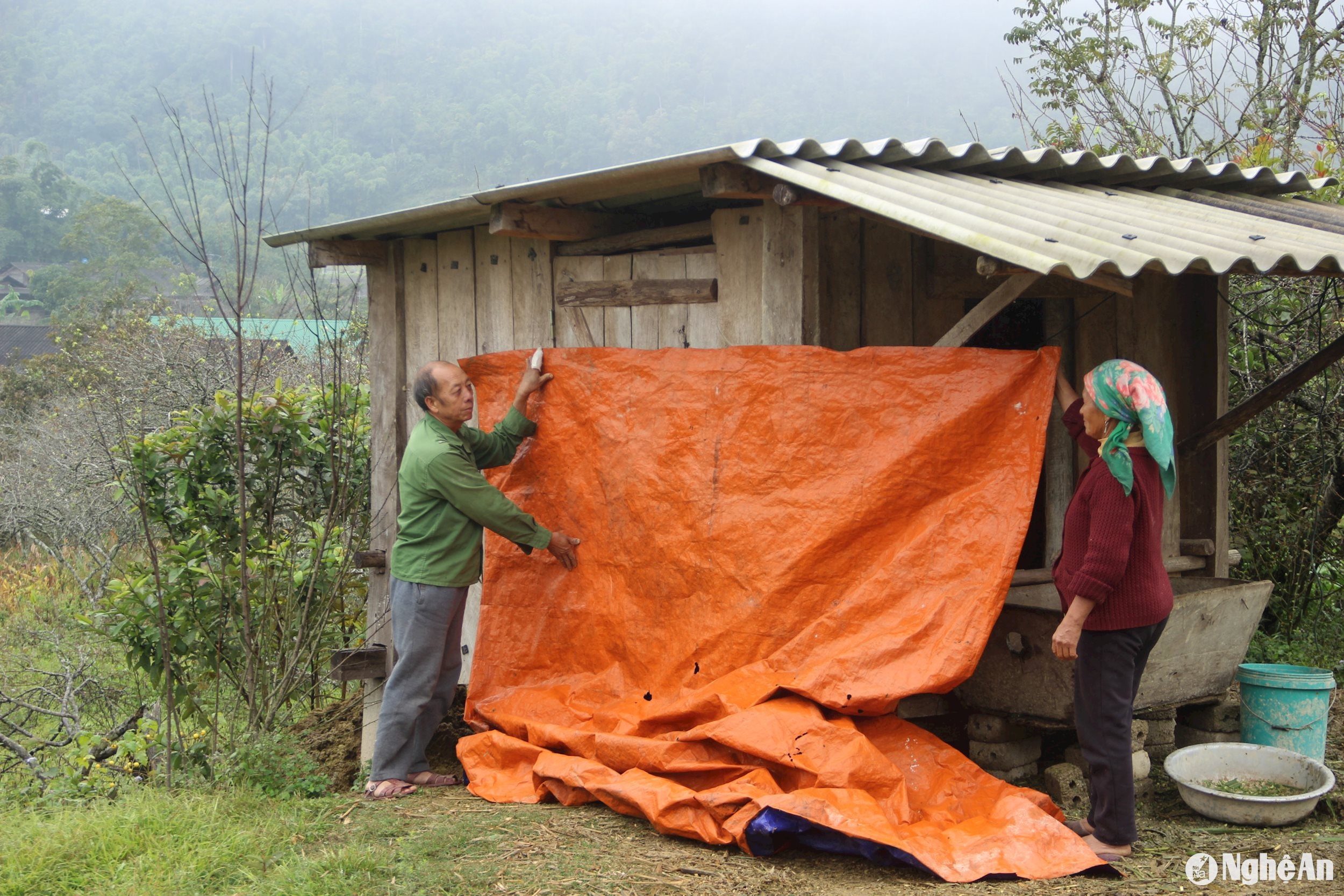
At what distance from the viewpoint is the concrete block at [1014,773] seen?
4242 mm

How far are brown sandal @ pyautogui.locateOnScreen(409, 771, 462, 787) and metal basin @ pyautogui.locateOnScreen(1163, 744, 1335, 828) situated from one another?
2.95 m

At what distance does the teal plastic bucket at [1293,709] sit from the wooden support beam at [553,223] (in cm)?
343

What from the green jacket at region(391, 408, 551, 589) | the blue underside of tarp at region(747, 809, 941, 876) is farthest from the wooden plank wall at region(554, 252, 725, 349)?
the blue underside of tarp at region(747, 809, 941, 876)

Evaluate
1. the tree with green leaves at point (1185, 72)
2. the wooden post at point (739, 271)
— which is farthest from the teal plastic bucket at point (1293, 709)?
the tree with green leaves at point (1185, 72)

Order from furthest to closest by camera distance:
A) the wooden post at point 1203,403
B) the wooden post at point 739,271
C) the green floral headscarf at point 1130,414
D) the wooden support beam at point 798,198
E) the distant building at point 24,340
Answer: the distant building at point 24,340 < the wooden post at point 1203,403 < the wooden post at point 739,271 < the wooden support beam at point 798,198 < the green floral headscarf at point 1130,414

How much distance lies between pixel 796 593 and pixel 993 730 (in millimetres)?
1025

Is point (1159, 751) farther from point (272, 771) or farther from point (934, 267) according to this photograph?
point (272, 771)

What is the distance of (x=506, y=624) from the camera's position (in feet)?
16.1

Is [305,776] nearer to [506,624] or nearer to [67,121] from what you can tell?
[506,624]

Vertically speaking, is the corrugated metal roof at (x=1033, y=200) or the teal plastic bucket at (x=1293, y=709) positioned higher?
the corrugated metal roof at (x=1033, y=200)

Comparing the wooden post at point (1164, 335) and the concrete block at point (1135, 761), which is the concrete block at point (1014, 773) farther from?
the wooden post at point (1164, 335)

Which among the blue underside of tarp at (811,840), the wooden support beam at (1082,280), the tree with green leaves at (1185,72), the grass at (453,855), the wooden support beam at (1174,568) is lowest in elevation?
the grass at (453,855)

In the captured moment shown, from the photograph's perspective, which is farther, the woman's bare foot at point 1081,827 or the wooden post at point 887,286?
the wooden post at point 887,286

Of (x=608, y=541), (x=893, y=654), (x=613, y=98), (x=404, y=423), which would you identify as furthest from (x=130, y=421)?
(x=613, y=98)
